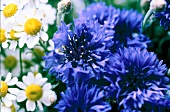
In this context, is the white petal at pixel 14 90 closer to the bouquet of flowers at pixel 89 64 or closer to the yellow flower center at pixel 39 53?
the bouquet of flowers at pixel 89 64

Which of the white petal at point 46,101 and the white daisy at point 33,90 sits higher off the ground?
the white daisy at point 33,90

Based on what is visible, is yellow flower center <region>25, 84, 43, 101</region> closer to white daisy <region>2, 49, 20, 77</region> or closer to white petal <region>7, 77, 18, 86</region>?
white petal <region>7, 77, 18, 86</region>

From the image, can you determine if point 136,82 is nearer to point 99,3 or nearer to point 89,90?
point 89,90

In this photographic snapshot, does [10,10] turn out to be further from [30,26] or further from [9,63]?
[9,63]

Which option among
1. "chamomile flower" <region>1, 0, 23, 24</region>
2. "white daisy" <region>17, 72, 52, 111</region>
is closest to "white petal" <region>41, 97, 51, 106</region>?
"white daisy" <region>17, 72, 52, 111</region>

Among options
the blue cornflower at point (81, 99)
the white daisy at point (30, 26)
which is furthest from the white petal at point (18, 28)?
the blue cornflower at point (81, 99)

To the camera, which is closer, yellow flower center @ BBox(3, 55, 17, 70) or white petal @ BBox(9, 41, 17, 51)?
white petal @ BBox(9, 41, 17, 51)

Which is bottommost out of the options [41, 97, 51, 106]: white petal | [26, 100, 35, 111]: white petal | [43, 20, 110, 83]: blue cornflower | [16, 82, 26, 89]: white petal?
[26, 100, 35, 111]: white petal
